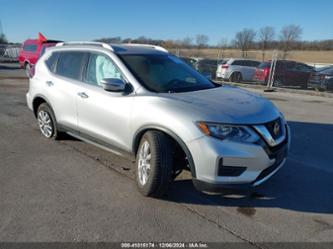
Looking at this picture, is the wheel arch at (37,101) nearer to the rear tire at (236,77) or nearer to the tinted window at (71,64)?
the tinted window at (71,64)

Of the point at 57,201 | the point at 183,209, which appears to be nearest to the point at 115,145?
the point at 57,201

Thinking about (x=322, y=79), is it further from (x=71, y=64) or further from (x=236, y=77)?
(x=71, y=64)

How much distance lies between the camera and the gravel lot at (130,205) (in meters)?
3.05

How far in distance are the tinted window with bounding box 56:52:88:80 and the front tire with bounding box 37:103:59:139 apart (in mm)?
737

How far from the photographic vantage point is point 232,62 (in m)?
19.6

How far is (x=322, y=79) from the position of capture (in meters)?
15.6

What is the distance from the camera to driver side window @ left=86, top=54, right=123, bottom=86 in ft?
14.3

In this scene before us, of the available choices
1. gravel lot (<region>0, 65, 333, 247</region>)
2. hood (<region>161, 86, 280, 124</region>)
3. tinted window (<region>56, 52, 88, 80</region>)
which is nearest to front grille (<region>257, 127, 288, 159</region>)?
A: hood (<region>161, 86, 280, 124</region>)

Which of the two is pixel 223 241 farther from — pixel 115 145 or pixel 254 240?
pixel 115 145

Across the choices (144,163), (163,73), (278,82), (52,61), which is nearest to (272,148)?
(144,163)

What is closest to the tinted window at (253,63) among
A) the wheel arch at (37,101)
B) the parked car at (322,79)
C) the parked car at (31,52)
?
the parked car at (322,79)

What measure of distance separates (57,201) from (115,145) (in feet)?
3.37

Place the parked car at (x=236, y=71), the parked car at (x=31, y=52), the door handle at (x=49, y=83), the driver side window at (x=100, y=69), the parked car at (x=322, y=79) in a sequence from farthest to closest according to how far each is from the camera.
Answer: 1. the parked car at (x=31, y=52)
2. the parked car at (x=236, y=71)
3. the parked car at (x=322, y=79)
4. the door handle at (x=49, y=83)
5. the driver side window at (x=100, y=69)

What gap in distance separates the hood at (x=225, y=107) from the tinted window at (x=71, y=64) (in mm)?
1732
